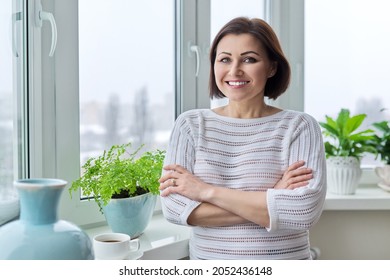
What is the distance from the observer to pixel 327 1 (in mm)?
1805

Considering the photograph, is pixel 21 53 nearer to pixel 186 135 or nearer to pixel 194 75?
pixel 186 135

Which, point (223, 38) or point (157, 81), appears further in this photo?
point (157, 81)

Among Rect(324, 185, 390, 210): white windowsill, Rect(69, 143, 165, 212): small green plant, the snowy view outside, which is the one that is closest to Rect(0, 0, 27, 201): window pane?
the snowy view outside

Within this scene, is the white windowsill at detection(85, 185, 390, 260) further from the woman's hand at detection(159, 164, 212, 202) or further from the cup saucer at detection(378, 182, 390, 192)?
the woman's hand at detection(159, 164, 212, 202)

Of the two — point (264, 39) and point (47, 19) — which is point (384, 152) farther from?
point (47, 19)

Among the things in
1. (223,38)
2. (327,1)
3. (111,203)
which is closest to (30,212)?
(111,203)

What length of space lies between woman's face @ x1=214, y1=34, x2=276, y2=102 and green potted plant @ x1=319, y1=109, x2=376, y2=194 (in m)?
0.60

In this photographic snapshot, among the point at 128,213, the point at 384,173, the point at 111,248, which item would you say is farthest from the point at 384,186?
the point at 111,248

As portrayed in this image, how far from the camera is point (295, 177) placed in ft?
3.45

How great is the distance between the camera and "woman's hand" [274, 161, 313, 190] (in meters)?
1.04

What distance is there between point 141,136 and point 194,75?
0.28m

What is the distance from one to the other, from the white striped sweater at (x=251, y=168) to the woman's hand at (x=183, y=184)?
2 centimetres

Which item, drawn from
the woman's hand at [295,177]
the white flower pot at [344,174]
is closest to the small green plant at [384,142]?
the white flower pot at [344,174]

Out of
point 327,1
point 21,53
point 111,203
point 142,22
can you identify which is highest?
point 327,1
